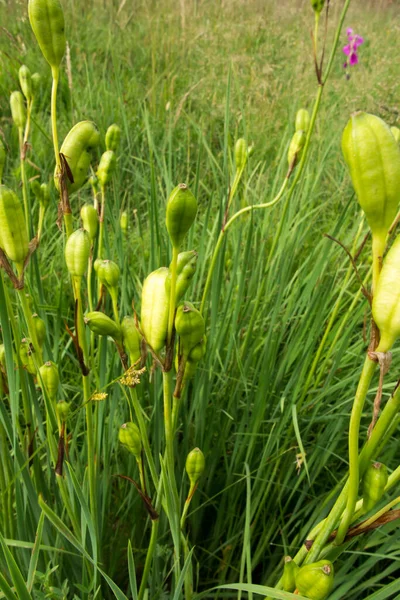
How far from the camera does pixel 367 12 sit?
4.86 metres

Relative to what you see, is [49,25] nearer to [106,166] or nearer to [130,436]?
[106,166]

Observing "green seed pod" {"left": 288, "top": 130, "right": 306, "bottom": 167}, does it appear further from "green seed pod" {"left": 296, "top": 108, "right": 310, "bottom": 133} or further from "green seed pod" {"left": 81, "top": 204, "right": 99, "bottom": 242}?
"green seed pod" {"left": 81, "top": 204, "right": 99, "bottom": 242}

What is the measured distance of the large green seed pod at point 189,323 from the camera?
→ 0.44m

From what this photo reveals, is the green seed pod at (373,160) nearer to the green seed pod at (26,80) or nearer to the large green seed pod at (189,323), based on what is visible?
the large green seed pod at (189,323)

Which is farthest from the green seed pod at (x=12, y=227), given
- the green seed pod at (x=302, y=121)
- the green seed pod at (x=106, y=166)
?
the green seed pod at (x=302, y=121)

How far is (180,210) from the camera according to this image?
15.8 inches

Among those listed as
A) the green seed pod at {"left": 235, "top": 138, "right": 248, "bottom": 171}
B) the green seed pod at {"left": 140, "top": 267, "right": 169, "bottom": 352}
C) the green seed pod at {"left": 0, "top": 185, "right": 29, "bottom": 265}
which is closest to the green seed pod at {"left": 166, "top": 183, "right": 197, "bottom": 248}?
the green seed pod at {"left": 140, "top": 267, "right": 169, "bottom": 352}

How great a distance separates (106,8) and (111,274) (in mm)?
3459

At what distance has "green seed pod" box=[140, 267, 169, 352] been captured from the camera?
1.46ft

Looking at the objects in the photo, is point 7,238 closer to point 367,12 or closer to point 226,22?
point 226,22

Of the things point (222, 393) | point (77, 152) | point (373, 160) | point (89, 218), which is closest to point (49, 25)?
point (77, 152)

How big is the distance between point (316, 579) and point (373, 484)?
0.09 metres

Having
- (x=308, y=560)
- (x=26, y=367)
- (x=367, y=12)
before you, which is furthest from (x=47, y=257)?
(x=367, y=12)

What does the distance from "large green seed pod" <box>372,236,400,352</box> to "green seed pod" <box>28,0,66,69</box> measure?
0.37 metres
